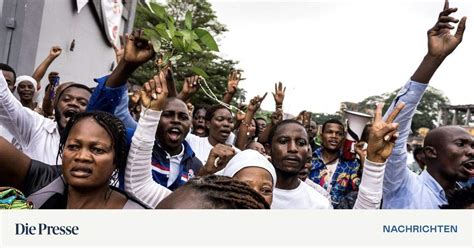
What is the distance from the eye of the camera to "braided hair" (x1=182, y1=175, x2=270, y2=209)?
112 cm

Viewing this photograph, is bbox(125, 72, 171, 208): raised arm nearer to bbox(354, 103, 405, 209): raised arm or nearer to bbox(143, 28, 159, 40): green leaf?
bbox(143, 28, 159, 40): green leaf

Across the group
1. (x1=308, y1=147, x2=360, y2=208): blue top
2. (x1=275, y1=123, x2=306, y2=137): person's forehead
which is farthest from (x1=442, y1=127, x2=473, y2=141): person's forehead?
(x1=308, y1=147, x2=360, y2=208): blue top

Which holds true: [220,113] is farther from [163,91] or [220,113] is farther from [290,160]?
[163,91]

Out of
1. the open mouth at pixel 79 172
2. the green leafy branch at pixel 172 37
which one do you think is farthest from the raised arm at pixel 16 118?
the open mouth at pixel 79 172

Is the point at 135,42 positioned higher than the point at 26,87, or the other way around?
the point at 135,42

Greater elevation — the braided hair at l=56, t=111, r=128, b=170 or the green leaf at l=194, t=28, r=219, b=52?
the green leaf at l=194, t=28, r=219, b=52

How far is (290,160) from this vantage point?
2.32 meters

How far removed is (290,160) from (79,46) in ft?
20.2

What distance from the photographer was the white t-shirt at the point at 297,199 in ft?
7.21

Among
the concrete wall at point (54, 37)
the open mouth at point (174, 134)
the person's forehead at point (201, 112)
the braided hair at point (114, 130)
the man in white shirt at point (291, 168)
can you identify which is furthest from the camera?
the concrete wall at point (54, 37)

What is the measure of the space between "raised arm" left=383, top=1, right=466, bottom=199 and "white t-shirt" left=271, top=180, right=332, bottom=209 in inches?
15.8

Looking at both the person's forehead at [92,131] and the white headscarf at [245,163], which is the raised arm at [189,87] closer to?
the white headscarf at [245,163]

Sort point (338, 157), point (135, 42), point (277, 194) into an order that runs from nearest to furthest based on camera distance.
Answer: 1. point (135, 42)
2. point (277, 194)
3. point (338, 157)
